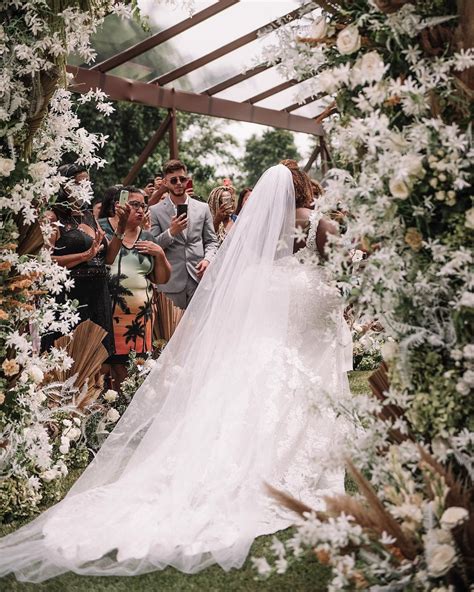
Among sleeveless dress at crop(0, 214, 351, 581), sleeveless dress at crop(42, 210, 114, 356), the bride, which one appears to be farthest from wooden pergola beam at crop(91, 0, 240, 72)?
sleeveless dress at crop(0, 214, 351, 581)

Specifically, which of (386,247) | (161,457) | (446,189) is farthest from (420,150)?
(161,457)

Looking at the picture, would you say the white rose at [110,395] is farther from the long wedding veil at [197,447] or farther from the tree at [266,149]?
the tree at [266,149]

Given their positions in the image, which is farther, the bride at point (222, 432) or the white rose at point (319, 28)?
the bride at point (222, 432)

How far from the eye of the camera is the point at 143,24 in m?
4.33

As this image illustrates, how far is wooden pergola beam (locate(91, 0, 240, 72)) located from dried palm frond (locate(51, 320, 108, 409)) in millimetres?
4163

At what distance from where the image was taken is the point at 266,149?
36.9m

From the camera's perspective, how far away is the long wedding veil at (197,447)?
374cm

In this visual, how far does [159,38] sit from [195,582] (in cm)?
667

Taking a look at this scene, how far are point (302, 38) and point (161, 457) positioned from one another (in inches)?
92.3

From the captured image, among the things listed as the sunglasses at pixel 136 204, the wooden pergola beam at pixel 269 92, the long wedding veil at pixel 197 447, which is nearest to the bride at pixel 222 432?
the long wedding veil at pixel 197 447

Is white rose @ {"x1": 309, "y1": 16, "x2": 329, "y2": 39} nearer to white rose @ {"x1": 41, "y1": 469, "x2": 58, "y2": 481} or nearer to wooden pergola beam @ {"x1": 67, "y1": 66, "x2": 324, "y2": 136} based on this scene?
white rose @ {"x1": 41, "y1": 469, "x2": 58, "y2": 481}

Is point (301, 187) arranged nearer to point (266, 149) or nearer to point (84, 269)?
point (84, 269)

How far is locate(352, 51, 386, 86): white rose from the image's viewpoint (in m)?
2.72

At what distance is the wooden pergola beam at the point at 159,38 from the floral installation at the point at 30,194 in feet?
13.9
